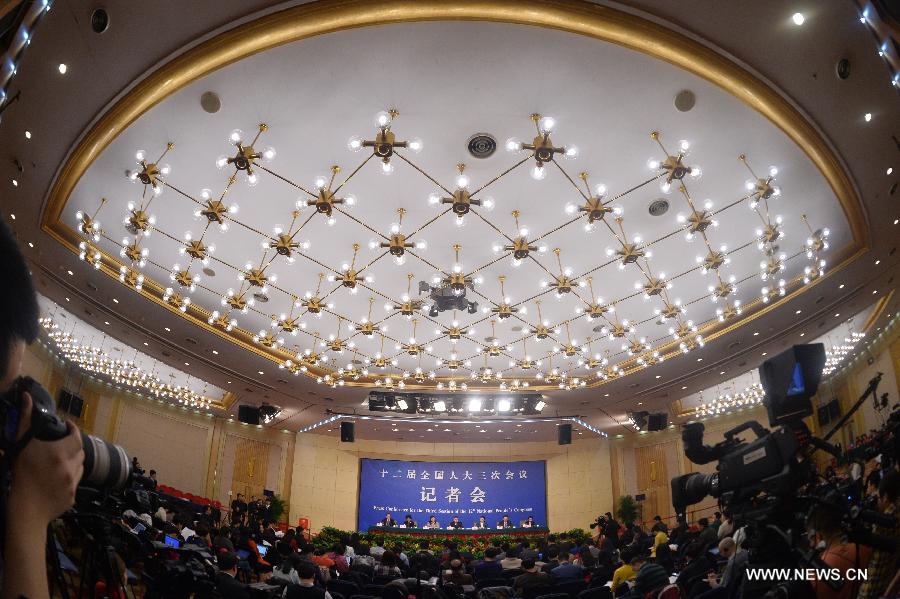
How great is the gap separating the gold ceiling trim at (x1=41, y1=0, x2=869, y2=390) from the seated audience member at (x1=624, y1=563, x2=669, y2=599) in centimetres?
495

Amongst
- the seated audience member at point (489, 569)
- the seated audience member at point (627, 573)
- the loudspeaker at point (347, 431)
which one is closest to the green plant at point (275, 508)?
the loudspeaker at point (347, 431)

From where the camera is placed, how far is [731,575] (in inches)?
121

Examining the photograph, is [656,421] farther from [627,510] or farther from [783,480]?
[783,480]

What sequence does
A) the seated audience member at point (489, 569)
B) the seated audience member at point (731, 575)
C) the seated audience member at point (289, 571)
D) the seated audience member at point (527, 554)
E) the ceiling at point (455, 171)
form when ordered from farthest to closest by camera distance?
the seated audience member at point (489, 569), the seated audience member at point (527, 554), the seated audience member at point (289, 571), the ceiling at point (455, 171), the seated audience member at point (731, 575)

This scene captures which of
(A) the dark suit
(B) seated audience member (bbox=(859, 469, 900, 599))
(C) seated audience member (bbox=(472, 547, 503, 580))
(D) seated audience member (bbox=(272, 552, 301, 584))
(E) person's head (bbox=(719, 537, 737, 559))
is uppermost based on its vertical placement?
(B) seated audience member (bbox=(859, 469, 900, 599))

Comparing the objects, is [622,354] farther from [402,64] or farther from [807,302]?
[402,64]

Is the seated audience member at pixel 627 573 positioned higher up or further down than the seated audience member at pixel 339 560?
higher up

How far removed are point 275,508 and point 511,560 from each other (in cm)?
1221

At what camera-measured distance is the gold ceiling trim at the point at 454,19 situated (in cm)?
542

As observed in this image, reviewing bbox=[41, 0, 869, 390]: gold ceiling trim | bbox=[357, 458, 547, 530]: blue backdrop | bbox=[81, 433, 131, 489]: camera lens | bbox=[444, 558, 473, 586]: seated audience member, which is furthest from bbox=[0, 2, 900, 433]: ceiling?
bbox=[357, 458, 547, 530]: blue backdrop

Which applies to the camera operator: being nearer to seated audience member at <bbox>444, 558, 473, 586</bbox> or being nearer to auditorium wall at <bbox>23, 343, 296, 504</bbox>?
seated audience member at <bbox>444, 558, 473, 586</bbox>

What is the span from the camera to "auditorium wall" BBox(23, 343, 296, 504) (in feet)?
56.4

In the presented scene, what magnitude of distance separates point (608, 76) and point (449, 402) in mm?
10219

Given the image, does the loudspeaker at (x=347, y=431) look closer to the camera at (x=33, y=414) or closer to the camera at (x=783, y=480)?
the camera at (x=783, y=480)
